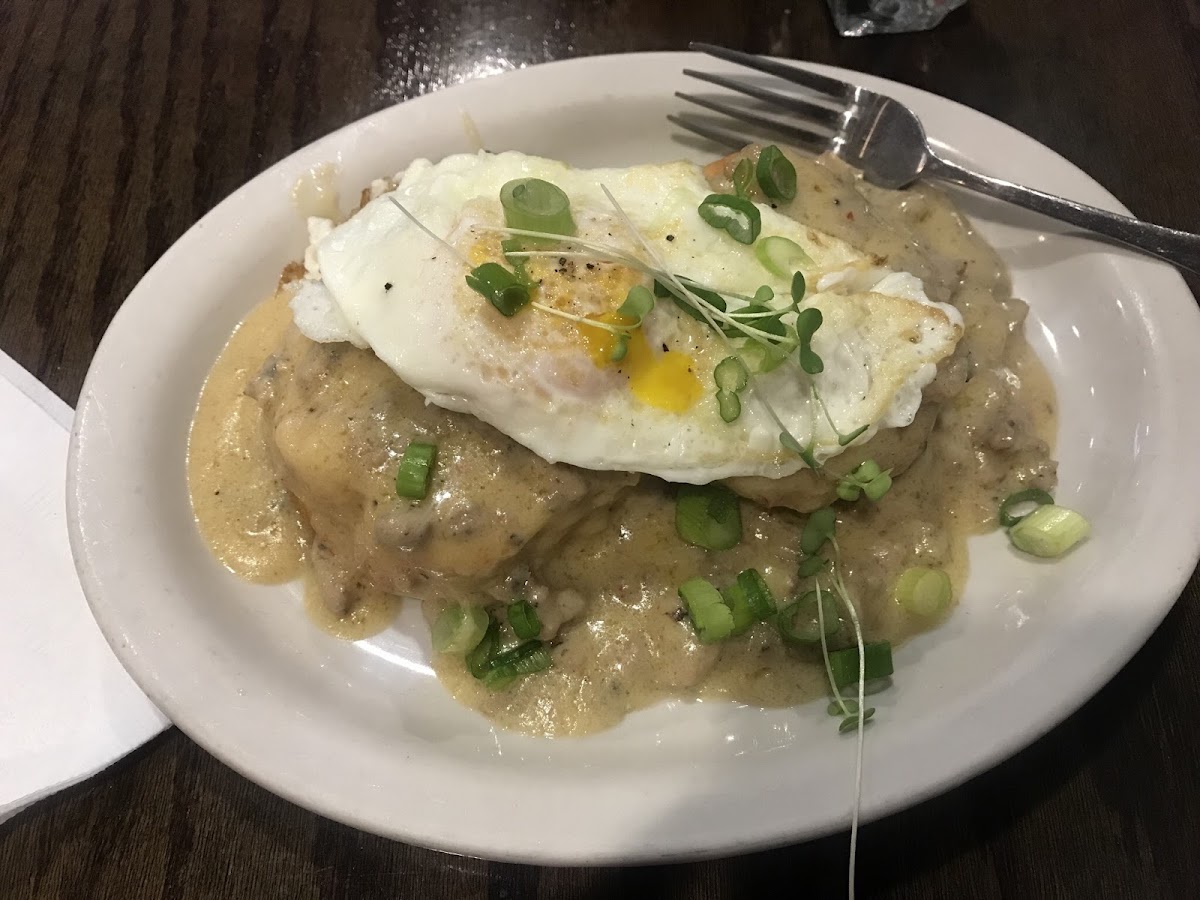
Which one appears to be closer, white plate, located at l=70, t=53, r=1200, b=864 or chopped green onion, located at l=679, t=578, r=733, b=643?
white plate, located at l=70, t=53, r=1200, b=864

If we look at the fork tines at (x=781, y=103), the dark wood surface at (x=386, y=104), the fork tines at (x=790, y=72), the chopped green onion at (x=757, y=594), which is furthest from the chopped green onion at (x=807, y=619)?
the fork tines at (x=790, y=72)

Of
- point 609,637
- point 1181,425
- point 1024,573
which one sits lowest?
point 609,637

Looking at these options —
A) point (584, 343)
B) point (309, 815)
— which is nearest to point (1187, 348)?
point (584, 343)

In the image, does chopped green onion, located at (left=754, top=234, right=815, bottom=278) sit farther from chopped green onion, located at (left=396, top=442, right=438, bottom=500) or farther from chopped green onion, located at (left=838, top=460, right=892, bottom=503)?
chopped green onion, located at (left=396, top=442, right=438, bottom=500)

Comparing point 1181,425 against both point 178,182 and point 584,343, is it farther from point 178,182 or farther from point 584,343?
point 178,182

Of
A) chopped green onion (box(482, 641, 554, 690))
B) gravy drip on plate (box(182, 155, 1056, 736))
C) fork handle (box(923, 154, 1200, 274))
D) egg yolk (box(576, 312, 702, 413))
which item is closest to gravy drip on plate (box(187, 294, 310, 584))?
gravy drip on plate (box(182, 155, 1056, 736))

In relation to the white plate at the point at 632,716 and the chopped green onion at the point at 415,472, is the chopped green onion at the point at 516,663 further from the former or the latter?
the chopped green onion at the point at 415,472

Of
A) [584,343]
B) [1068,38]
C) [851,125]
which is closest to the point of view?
[584,343]
